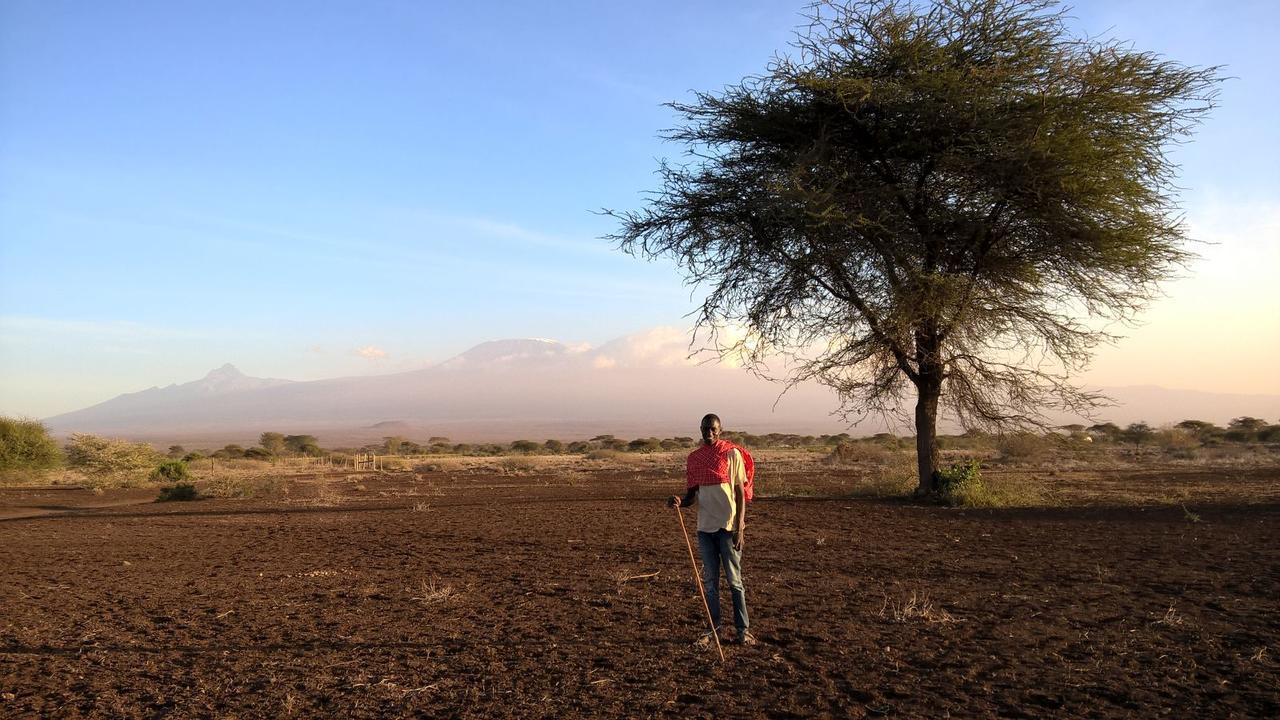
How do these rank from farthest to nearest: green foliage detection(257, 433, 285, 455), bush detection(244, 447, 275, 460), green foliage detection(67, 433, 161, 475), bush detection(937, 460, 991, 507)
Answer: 1. green foliage detection(257, 433, 285, 455)
2. bush detection(244, 447, 275, 460)
3. green foliage detection(67, 433, 161, 475)
4. bush detection(937, 460, 991, 507)

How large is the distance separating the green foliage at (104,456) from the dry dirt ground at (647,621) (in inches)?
736

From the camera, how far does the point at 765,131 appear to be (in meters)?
17.0

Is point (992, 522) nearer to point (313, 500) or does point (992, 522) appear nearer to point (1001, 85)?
point (1001, 85)

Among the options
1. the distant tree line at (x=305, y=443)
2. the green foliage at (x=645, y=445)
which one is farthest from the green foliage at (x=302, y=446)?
the green foliage at (x=645, y=445)

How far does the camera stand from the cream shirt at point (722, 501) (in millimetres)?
6656

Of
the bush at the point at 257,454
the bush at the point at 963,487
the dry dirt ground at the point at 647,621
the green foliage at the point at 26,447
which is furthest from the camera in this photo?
the bush at the point at 257,454

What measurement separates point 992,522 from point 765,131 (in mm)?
8687

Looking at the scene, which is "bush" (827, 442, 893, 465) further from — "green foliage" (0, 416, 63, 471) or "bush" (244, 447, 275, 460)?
"bush" (244, 447, 275, 460)

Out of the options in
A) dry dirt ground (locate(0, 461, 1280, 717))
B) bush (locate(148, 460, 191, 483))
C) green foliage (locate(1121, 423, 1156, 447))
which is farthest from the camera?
green foliage (locate(1121, 423, 1156, 447))

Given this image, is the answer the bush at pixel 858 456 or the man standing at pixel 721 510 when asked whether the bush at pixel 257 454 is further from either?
the man standing at pixel 721 510

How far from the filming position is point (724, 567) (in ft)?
22.2

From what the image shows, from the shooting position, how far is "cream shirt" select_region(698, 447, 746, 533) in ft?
21.8

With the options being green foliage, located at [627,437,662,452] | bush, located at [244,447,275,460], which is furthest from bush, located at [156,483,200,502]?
green foliage, located at [627,437,662,452]

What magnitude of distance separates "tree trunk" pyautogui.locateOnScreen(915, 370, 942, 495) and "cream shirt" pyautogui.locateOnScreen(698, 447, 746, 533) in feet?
39.7
